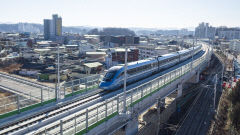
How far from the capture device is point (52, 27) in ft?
529

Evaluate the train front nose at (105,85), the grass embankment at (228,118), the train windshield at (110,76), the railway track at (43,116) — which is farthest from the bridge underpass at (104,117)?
the grass embankment at (228,118)

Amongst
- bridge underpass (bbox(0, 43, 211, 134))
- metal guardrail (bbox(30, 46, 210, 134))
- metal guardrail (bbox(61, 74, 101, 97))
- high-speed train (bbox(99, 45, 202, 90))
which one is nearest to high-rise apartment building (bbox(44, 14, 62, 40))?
high-speed train (bbox(99, 45, 202, 90))

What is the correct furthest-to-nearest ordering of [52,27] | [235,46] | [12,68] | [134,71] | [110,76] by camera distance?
[52,27], [235,46], [12,68], [134,71], [110,76]

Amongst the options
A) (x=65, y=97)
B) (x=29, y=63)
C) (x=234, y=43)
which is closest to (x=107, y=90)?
(x=65, y=97)

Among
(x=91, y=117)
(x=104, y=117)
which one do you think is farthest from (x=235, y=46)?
(x=91, y=117)

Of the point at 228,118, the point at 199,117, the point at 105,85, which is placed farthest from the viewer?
the point at 199,117

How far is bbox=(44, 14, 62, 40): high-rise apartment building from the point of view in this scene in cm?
15900

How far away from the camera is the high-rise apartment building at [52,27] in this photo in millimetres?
159000

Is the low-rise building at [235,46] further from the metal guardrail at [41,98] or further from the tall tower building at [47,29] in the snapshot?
the tall tower building at [47,29]

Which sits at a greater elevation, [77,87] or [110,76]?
[110,76]

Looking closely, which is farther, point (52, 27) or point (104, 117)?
point (52, 27)

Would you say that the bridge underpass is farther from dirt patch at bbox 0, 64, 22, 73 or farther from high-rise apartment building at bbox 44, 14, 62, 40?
high-rise apartment building at bbox 44, 14, 62, 40

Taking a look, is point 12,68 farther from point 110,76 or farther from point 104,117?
point 104,117

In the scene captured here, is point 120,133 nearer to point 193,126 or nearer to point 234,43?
point 193,126
